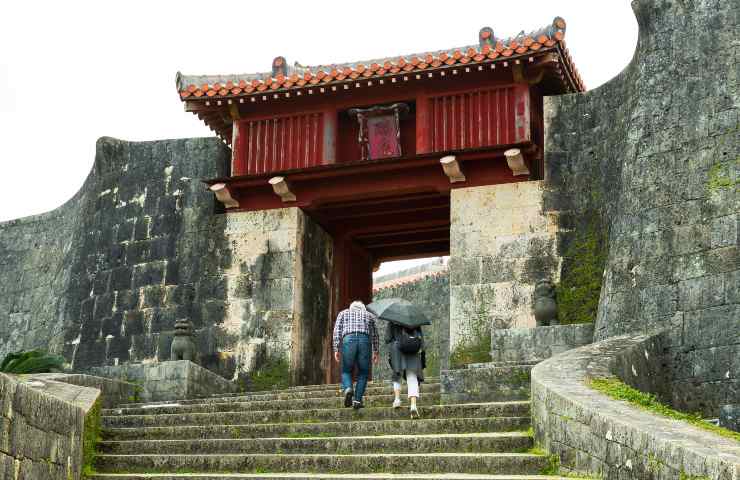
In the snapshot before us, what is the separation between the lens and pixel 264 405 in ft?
38.0

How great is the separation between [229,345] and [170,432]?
233 inches

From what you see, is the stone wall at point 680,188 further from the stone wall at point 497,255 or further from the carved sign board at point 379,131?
the carved sign board at point 379,131

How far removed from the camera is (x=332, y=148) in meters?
16.8

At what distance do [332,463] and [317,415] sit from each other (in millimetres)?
1773

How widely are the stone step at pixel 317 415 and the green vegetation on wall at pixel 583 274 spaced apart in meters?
4.39

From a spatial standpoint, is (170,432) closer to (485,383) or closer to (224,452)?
(224,452)

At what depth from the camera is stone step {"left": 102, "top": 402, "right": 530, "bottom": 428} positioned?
9.43 meters

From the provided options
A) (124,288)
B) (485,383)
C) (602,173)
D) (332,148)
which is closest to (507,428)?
(485,383)

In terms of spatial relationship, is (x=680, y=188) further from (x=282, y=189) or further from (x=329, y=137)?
(x=282, y=189)

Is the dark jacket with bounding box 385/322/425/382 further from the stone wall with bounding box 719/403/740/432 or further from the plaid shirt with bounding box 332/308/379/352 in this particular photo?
the stone wall with bounding box 719/403/740/432

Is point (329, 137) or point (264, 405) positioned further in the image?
point (329, 137)

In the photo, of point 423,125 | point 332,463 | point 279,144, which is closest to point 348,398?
→ point 332,463

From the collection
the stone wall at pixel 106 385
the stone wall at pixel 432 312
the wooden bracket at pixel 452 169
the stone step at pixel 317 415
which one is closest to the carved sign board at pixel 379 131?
the wooden bracket at pixel 452 169

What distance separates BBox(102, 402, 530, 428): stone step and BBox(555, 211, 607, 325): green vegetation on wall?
4.39m
